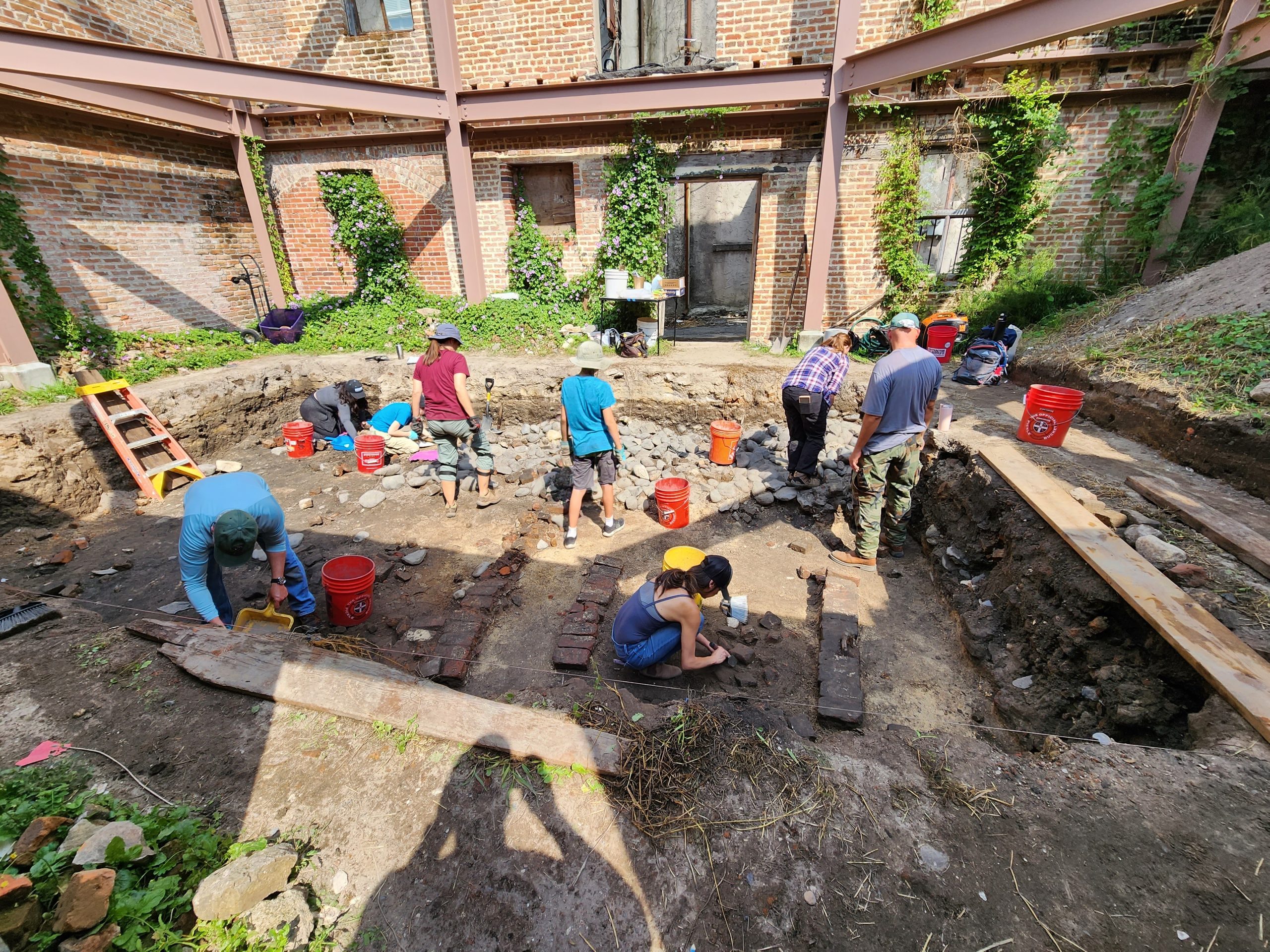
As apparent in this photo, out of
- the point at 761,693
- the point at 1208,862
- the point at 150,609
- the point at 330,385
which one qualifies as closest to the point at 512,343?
the point at 330,385

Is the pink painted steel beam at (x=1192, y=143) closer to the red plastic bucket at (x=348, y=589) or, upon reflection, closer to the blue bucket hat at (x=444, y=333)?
the blue bucket hat at (x=444, y=333)

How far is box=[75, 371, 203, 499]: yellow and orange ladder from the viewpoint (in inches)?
233

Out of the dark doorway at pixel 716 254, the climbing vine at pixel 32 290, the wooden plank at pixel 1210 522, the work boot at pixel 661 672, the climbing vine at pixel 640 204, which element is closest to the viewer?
the wooden plank at pixel 1210 522

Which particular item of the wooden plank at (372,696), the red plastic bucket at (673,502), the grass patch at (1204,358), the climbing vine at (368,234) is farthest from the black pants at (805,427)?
the climbing vine at (368,234)

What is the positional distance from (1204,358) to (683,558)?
5.72 meters

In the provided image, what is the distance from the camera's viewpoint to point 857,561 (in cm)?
481

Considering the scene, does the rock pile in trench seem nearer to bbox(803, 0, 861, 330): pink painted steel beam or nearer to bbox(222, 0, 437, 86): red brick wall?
bbox(803, 0, 861, 330): pink painted steel beam

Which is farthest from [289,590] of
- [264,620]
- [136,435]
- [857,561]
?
[857,561]

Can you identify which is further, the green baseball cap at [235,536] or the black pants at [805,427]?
the black pants at [805,427]

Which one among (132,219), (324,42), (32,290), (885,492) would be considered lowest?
(885,492)

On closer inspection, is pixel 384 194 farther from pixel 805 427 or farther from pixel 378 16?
pixel 805 427

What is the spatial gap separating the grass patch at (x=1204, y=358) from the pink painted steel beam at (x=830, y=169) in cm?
355

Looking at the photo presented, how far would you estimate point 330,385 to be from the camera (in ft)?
24.4

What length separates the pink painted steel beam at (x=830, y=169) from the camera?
691cm
